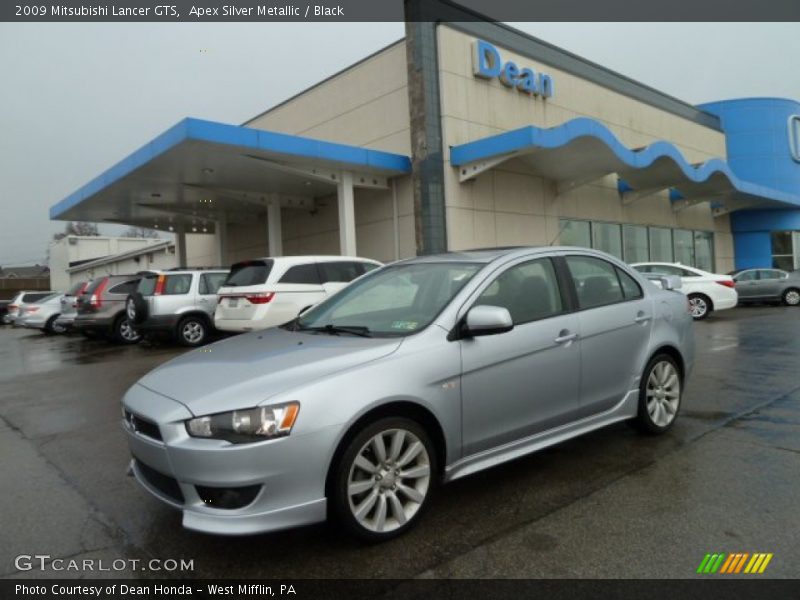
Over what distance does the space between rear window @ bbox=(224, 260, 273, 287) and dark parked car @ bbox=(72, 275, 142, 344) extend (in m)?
3.73

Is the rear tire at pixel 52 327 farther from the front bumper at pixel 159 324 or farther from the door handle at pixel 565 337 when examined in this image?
the door handle at pixel 565 337

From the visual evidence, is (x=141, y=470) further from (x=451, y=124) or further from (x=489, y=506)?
(x=451, y=124)

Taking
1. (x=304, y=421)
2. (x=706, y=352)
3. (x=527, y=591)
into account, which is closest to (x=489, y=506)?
(x=527, y=591)

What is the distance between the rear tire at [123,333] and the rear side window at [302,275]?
522cm

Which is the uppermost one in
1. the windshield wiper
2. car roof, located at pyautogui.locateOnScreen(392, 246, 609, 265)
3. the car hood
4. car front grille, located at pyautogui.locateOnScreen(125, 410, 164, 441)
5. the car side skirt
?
car roof, located at pyautogui.locateOnScreen(392, 246, 609, 265)

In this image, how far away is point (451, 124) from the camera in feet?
53.2

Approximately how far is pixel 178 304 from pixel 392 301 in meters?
8.97

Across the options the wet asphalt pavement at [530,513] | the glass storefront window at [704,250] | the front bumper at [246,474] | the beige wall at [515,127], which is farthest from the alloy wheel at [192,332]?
the glass storefront window at [704,250]

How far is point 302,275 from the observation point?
406 inches

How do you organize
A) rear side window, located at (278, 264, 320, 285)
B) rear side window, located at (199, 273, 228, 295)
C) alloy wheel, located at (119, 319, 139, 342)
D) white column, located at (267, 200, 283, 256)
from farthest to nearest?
white column, located at (267, 200, 283, 256)
alloy wheel, located at (119, 319, 139, 342)
rear side window, located at (199, 273, 228, 295)
rear side window, located at (278, 264, 320, 285)

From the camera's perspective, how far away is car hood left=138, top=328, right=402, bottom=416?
282 centimetres

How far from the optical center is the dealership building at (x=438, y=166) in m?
15.2

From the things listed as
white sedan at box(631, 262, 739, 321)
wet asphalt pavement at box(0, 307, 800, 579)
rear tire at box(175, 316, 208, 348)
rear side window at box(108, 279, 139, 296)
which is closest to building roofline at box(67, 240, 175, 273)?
rear side window at box(108, 279, 139, 296)

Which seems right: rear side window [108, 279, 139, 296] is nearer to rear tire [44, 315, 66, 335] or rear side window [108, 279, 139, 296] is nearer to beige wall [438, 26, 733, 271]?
rear tire [44, 315, 66, 335]
